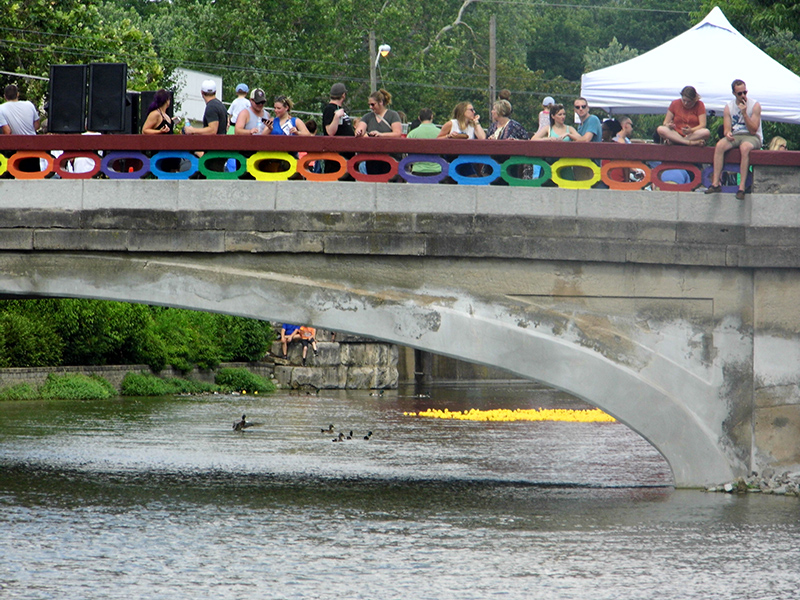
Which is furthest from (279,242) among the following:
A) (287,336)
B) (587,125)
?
(287,336)

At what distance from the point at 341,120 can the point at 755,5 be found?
A: 16377 millimetres

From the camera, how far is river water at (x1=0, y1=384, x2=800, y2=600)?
869cm

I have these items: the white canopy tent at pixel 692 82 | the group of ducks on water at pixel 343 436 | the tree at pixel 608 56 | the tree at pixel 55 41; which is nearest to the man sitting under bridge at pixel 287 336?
the tree at pixel 55 41

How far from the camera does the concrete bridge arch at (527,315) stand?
42.8 feet

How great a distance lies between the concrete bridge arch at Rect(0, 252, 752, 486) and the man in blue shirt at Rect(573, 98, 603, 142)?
1952mm

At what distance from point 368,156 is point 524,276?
2020 mm

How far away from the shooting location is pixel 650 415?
515 inches

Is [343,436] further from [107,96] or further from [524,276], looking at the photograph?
[107,96]

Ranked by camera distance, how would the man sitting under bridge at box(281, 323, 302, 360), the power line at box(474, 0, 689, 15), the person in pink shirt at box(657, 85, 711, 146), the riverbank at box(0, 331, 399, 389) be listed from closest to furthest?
the person in pink shirt at box(657, 85, 711, 146) → the man sitting under bridge at box(281, 323, 302, 360) → the riverbank at box(0, 331, 399, 389) → the power line at box(474, 0, 689, 15)

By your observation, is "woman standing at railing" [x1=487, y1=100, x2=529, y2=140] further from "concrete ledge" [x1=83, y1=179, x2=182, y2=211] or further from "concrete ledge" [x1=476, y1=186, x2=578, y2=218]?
"concrete ledge" [x1=83, y1=179, x2=182, y2=211]

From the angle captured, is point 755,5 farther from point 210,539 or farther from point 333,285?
point 210,539

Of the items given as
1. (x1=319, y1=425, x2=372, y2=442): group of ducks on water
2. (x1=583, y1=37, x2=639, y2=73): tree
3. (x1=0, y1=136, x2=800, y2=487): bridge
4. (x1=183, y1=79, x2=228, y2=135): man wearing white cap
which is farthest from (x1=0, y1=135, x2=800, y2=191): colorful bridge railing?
(x1=583, y1=37, x2=639, y2=73): tree

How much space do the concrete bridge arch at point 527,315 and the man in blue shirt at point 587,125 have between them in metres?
1.95

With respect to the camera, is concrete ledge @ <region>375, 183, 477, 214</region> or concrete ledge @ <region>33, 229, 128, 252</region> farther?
concrete ledge @ <region>33, 229, 128, 252</region>
